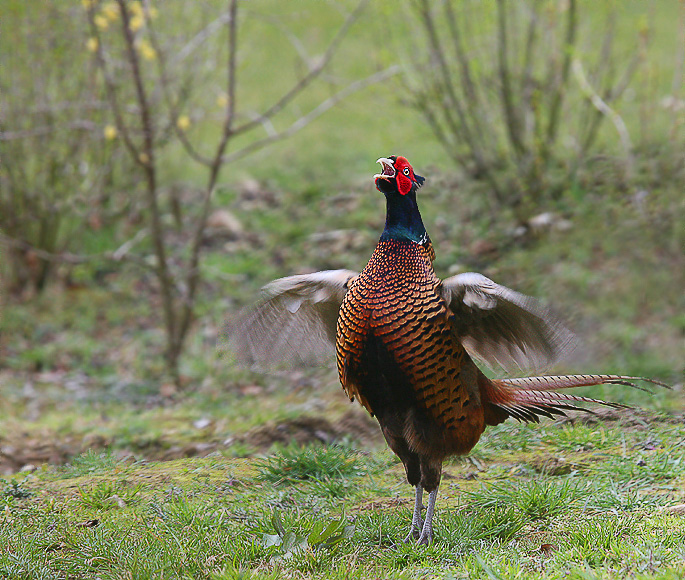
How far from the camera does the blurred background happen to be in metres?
5.55

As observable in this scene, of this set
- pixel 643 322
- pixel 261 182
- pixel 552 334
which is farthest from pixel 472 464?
pixel 261 182

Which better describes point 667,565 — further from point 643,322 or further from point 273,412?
point 643,322

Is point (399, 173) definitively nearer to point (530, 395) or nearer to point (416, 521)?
point (530, 395)

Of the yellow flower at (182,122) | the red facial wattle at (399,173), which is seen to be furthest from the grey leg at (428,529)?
the yellow flower at (182,122)

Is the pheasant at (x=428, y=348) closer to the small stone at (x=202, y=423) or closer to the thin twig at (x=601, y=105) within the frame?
the small stone at (x=202, y=423)

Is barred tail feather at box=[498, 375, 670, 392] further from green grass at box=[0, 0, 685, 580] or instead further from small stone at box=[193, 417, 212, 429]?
small stone at box=[193, 417, 212, 429]

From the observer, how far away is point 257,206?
29.1 ft

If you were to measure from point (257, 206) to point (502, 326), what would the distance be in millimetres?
6193

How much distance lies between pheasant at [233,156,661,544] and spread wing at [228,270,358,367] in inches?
6.8

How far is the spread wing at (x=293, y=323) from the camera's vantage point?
11.3 feet

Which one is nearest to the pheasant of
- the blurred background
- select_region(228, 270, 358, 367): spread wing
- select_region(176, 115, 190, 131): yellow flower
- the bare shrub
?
select_region(228, 270, 358, 367): spread wing

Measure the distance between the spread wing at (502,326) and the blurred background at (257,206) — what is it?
1.78 m

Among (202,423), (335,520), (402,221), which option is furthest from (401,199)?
(202,423)

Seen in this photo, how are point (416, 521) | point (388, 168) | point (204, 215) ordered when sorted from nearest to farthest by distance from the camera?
point (388, 168)
point (416, 521)
point (204, 215)
